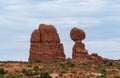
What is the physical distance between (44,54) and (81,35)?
364 inches

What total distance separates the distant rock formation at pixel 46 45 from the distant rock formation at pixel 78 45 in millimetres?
3015

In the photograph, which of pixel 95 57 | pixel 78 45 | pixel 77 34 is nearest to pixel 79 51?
pixel 78 45

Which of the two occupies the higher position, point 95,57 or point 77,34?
point 77,34

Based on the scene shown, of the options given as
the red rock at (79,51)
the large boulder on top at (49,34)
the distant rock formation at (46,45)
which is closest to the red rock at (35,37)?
the distant rock formation at (46,45)

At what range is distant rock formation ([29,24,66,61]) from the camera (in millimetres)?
102250

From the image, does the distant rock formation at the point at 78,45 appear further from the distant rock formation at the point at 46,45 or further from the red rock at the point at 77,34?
the distant rock formation at the point at 46,45

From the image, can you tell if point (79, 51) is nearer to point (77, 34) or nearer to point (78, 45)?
point (78, 45)

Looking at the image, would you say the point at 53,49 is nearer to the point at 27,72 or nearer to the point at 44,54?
the point at 44,54

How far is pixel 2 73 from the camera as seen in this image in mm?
51938

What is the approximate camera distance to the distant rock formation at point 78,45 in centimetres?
10094

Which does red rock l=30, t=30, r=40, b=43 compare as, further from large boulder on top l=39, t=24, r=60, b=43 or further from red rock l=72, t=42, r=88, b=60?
red rock l=72, t=42, r=88, b=60

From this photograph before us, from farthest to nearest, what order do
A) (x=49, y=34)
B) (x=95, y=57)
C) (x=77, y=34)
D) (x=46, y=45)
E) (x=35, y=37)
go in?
(x=49, y=34)
(x=35, y=37)
(x=46, y=45)
(x=77, y=34)
(x=95, y=57)

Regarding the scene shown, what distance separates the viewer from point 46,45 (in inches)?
4090

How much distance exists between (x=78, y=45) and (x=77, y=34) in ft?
8.56
